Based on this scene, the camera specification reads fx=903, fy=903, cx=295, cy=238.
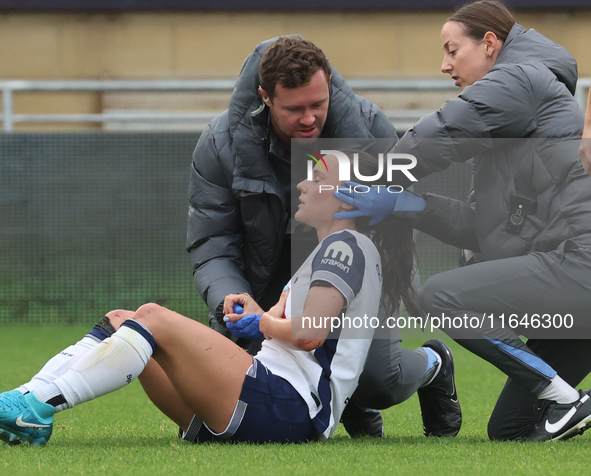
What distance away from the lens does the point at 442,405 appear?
3.36 meters

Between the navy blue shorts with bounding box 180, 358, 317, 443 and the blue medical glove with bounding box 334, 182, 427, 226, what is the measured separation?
612mm

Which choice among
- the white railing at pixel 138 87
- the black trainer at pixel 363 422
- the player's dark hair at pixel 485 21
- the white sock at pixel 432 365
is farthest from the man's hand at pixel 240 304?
the white railing at pixel 138 87

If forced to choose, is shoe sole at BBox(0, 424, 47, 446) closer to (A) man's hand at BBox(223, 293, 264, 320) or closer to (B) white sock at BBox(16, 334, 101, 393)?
(B) white sock at BBox(16, 334, 101, 393)

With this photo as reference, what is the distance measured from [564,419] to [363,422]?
0.78m

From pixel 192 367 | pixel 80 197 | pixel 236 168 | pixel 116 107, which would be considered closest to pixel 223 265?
pixel 236 168

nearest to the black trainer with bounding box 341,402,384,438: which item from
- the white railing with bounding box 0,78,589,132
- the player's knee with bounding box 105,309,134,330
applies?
the player's knee with bounding box 105,309,134,330

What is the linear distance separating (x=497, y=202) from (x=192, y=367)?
121 centimetres

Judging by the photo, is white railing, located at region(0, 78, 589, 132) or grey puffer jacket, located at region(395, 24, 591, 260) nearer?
grey puffer jacket, located at region(395, 24, 591, 260)

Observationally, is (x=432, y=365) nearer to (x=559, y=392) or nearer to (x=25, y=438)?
(x=559, y=392)

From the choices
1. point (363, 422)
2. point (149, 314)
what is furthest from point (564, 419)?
point (149, 314)

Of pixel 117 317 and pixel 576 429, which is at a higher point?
pixel 117 317

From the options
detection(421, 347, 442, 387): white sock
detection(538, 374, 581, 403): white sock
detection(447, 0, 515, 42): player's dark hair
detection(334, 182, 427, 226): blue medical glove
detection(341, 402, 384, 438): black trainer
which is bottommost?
detection(341, 402, 384, 438): black trainer

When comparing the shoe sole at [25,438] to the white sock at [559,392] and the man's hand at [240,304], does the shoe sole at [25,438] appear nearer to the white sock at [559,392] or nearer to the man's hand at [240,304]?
the man's hand at [240,304]

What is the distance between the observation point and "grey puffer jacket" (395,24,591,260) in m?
3.00
